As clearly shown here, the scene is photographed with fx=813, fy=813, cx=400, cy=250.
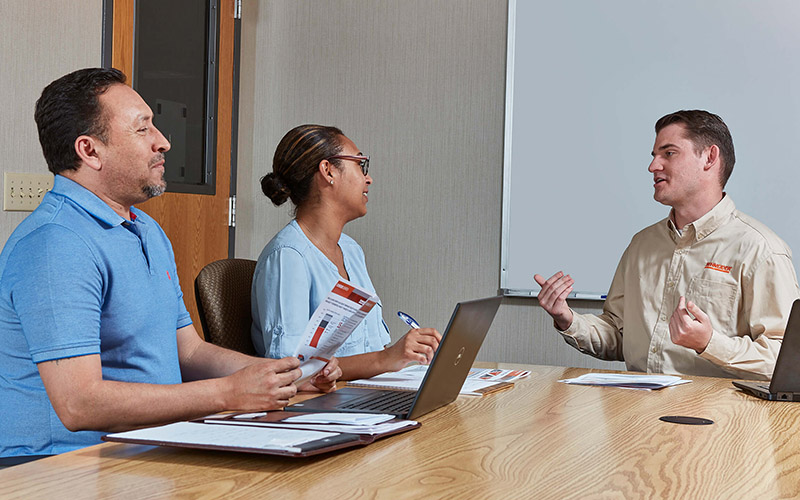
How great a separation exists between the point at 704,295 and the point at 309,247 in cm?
120

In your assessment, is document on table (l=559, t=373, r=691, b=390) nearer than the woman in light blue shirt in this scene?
Yes

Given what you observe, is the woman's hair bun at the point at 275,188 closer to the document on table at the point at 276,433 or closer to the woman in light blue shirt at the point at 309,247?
the woman in light blue shirt at the point at 309,247

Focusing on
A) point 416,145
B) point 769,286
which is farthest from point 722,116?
point 416,145

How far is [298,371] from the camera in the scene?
151 cm

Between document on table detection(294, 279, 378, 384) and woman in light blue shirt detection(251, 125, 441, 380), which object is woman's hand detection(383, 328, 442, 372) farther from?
woman in light blue shirt detection(251, 125, 441, 380)

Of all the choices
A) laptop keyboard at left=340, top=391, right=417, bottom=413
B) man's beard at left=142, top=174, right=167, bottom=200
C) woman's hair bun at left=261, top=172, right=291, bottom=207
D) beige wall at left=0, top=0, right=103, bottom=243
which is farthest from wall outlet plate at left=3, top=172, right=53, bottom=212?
laptop keyboard at left=340, top=391, right=417, bottom=413

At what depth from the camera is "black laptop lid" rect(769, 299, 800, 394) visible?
67.9 inches

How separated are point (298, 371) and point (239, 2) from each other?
2.59 meters

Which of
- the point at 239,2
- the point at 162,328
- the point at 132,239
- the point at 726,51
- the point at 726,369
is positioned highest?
the point at 239,2

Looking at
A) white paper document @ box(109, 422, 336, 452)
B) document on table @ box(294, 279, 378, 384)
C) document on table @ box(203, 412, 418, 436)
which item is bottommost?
document on table @ box(203, 412, 418, 436)

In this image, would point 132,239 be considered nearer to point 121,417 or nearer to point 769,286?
point 121,417

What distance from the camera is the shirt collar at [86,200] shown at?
62.1 inches

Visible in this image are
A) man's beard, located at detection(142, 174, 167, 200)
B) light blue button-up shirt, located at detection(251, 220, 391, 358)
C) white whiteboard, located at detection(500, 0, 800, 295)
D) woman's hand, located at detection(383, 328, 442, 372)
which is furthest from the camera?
white whiteboard, located at detection(500, 0, 800, 295)

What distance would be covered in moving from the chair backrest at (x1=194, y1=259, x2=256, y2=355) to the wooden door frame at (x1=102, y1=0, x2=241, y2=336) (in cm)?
96
